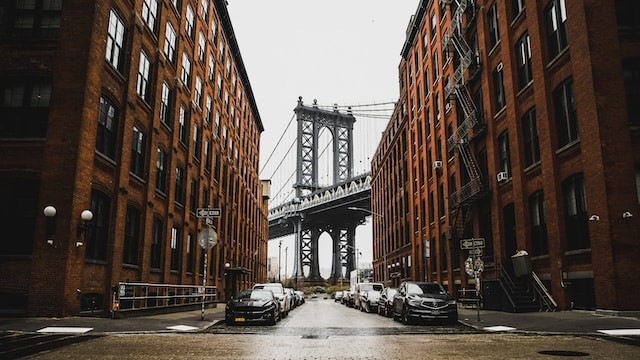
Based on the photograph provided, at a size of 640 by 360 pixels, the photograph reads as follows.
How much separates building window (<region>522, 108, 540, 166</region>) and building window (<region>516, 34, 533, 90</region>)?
62.8 inches

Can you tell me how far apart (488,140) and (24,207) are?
875 inches

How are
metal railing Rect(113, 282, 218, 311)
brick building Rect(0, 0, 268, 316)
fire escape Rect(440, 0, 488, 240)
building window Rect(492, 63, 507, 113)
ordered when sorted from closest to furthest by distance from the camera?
1. brick building Rect(0, 0, 268, 316)
2. metal railing Rect(113, 282, 218, 311)
3. building window Rect(492, 63, 507, 113)
4. fire escape Rect(440, 0, 488, 240)

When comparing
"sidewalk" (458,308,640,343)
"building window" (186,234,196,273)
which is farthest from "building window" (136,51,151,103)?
"sidewalk" (458,308,640,343)

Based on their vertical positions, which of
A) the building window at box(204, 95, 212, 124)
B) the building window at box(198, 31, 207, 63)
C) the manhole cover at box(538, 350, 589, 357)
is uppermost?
the building window at box(198, 31, 207, 63)

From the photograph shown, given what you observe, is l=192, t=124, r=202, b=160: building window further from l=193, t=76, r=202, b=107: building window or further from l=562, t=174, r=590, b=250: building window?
l=562, t=174, r=590, b=250: building window

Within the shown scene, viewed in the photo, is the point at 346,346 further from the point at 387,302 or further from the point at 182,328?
the point at 387,302

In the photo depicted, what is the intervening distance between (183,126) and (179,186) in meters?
3.96

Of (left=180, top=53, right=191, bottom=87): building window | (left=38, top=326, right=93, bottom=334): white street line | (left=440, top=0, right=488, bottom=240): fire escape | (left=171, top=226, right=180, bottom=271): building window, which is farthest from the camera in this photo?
(left=180, top=53, right=191, bottom=87): building window

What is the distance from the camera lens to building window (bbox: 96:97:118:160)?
20.4 m

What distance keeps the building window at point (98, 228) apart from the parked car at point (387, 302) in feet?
41.0

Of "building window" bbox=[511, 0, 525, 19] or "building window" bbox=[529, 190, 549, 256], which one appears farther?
"building window" bbox=[511, 0, 525, 19]

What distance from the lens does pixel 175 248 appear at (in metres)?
30.5

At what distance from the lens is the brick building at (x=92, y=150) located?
17.2m

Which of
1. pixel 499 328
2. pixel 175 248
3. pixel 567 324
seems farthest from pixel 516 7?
pixel 175 248
